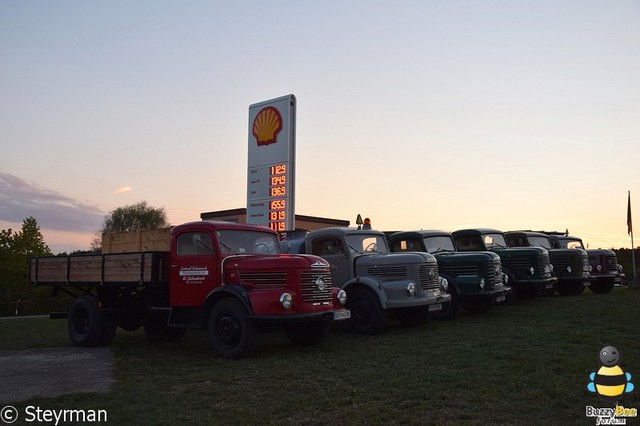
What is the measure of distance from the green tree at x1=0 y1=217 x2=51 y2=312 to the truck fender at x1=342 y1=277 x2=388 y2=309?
103 feet

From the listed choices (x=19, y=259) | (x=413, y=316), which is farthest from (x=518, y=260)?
(x=19, y=259)

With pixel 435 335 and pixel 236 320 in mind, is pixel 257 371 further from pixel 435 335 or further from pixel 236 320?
pixel 435 335

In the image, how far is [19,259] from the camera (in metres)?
42.1

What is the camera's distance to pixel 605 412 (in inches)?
200

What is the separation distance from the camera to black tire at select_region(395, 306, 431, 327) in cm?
1235

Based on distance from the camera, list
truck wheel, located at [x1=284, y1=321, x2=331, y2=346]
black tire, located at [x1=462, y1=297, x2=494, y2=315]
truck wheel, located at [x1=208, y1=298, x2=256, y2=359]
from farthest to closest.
→ black tire, located at [x1=462, y1=297, x2=494, y2=315]
truck wheel, located at [x1=284, y1=321, x2=331, y2=346]
truck wheel, located at [x1=208, y1=298, x2=256, y2=359]

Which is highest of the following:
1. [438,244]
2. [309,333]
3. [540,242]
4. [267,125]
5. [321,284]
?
[267,125]

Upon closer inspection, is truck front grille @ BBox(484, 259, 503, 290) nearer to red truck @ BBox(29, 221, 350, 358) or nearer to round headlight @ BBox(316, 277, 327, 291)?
red truck @ BBox(29, 221, 350, 358)

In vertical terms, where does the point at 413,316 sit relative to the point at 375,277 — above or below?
below

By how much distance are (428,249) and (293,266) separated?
6.63m

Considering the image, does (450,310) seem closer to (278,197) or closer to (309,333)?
(309,333)

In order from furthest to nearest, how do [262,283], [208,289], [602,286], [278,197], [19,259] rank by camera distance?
[19,259] < [602,286] < [278,197] < [208,289] < [262,283]

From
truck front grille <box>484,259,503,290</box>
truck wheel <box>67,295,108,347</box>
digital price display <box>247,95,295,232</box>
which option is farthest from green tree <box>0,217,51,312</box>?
truck front grille <box>484,259,503,290</box>

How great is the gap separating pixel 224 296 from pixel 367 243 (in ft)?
14.3
